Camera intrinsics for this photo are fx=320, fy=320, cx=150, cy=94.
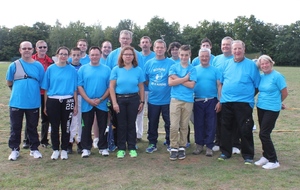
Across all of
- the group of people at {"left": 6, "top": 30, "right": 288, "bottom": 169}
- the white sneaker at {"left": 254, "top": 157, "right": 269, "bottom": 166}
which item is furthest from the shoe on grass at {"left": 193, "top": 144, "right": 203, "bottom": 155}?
the white sneaker at {"left": 254, "top": 157, "right": 269, "bottom": 166}

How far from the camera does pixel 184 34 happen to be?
78.1 m

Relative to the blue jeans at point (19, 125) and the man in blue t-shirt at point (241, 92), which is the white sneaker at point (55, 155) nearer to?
the blue jeans at point (19, 125)

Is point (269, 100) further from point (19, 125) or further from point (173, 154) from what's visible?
point (19, 125)

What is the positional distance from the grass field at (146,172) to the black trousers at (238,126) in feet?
0.74

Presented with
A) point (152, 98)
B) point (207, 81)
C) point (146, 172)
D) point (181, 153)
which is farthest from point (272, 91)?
point (146, 172)

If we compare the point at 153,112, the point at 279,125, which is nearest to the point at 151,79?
the point at 153,112

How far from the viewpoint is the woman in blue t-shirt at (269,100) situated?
496cm

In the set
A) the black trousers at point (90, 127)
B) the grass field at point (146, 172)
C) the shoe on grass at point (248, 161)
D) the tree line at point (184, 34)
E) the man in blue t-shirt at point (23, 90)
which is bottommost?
the grass field at point (146, 172)

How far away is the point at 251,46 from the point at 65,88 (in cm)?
7246

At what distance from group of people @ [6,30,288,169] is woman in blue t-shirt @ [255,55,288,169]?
15 mm

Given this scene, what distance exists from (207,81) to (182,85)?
50 centimetres

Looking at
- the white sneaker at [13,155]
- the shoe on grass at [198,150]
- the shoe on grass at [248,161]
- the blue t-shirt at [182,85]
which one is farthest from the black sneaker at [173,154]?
the white sneaker at [13,155]

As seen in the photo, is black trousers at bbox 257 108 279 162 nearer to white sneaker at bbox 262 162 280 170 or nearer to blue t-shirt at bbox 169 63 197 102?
white sneaker at bbox 262 162 280 170

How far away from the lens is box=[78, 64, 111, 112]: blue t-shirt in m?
5.52
